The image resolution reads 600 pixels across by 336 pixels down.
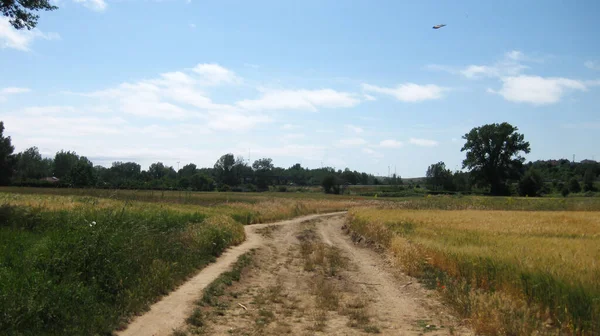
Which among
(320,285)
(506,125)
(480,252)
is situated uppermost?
(506,125)

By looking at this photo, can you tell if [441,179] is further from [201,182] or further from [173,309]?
[173,309]

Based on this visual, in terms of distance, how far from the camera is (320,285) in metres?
14.0

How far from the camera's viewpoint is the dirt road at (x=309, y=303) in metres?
9.47

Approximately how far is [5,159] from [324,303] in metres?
72.8

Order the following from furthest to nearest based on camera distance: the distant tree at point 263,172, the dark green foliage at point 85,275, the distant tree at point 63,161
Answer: the distant tree at point 263,172, the distant tree at point 63,161, the dark green foliage at point 85,275

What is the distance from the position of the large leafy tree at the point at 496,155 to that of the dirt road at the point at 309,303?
9362 centimetres

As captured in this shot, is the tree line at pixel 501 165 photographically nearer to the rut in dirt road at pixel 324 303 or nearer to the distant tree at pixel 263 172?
the distant tree at pixel 263 172

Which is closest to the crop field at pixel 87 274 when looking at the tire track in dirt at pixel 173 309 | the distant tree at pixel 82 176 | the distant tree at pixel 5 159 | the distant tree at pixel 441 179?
the tire track in dirt at pixel 173 309

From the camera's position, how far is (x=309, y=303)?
1191 cm

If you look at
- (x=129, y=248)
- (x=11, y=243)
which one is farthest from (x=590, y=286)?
(x=11, y=243)

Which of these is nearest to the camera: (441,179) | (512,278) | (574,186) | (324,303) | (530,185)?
(512,278)

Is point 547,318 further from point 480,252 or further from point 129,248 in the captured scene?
point 129,248

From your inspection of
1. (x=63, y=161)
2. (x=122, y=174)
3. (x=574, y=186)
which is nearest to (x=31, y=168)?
(x=63, y=161)

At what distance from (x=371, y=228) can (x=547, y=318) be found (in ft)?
63.2
